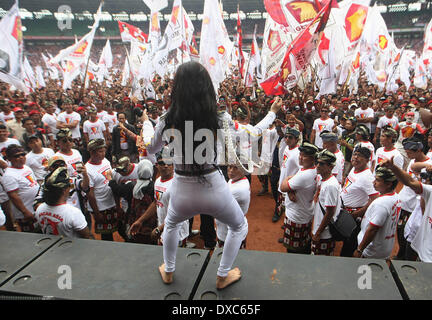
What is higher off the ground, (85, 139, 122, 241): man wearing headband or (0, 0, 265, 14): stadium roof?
(0, 0, 265, 14): stadium roof

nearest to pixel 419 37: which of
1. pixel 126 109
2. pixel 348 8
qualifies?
pixel 348 8

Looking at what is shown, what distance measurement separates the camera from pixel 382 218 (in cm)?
→ 268

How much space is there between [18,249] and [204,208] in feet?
4.80

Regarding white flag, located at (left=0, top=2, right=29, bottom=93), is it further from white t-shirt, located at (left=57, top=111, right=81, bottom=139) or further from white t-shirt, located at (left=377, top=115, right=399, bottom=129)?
white t-shirt, located at (left=377, top=115, right=399, bottom=129)

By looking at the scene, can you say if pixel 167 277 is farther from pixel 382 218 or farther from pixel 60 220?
pixel 382 218

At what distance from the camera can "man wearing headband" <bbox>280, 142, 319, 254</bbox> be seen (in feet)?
10.8

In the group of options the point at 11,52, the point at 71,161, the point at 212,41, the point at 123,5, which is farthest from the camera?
the point at 123,5

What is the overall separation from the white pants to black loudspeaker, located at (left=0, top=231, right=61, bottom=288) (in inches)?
38.2

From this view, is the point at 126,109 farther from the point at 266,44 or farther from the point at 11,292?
the point at 11,292

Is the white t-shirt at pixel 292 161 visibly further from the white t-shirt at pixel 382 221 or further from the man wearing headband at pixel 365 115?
the man wearing headband at pixel 365 115

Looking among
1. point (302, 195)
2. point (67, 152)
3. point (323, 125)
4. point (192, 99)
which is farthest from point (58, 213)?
point (323, 125)

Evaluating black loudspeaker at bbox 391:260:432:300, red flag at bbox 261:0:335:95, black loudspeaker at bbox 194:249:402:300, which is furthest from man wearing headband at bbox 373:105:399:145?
black loudspeaker at bbox 194:249:402:300

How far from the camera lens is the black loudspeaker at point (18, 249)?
1745mm
